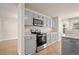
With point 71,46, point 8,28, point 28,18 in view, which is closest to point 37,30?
point 28,18

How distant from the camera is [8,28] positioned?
7160 mm

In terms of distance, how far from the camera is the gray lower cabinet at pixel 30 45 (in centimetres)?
316

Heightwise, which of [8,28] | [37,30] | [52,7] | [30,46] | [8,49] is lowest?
[8,49]

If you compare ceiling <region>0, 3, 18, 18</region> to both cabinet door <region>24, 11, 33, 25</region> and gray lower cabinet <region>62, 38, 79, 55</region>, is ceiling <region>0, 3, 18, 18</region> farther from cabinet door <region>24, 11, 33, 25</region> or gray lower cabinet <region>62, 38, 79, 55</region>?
gray lower cabinet <region>62, 38, 79, 55</region>

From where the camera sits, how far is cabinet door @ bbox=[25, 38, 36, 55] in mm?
3164

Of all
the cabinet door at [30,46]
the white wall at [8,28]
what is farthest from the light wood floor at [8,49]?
the white wall at [8,28]

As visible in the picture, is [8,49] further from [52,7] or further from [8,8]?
[52,7]

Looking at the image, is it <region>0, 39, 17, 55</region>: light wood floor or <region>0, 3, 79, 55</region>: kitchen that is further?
<region>0, 39, 17, 55</region>: light wood floor

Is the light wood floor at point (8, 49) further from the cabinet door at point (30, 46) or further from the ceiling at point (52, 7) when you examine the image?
the ceiling at point (52, 7)

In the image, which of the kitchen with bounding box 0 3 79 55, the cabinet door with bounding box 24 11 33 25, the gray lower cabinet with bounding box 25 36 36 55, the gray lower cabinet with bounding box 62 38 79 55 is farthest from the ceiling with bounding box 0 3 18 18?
the gray lower cabinet with bounding box 62 38 79 55

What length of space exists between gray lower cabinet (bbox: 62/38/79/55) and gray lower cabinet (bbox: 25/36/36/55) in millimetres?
1270

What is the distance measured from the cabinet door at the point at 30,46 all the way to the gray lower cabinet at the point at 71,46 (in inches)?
50.0

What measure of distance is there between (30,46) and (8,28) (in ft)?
14.0
